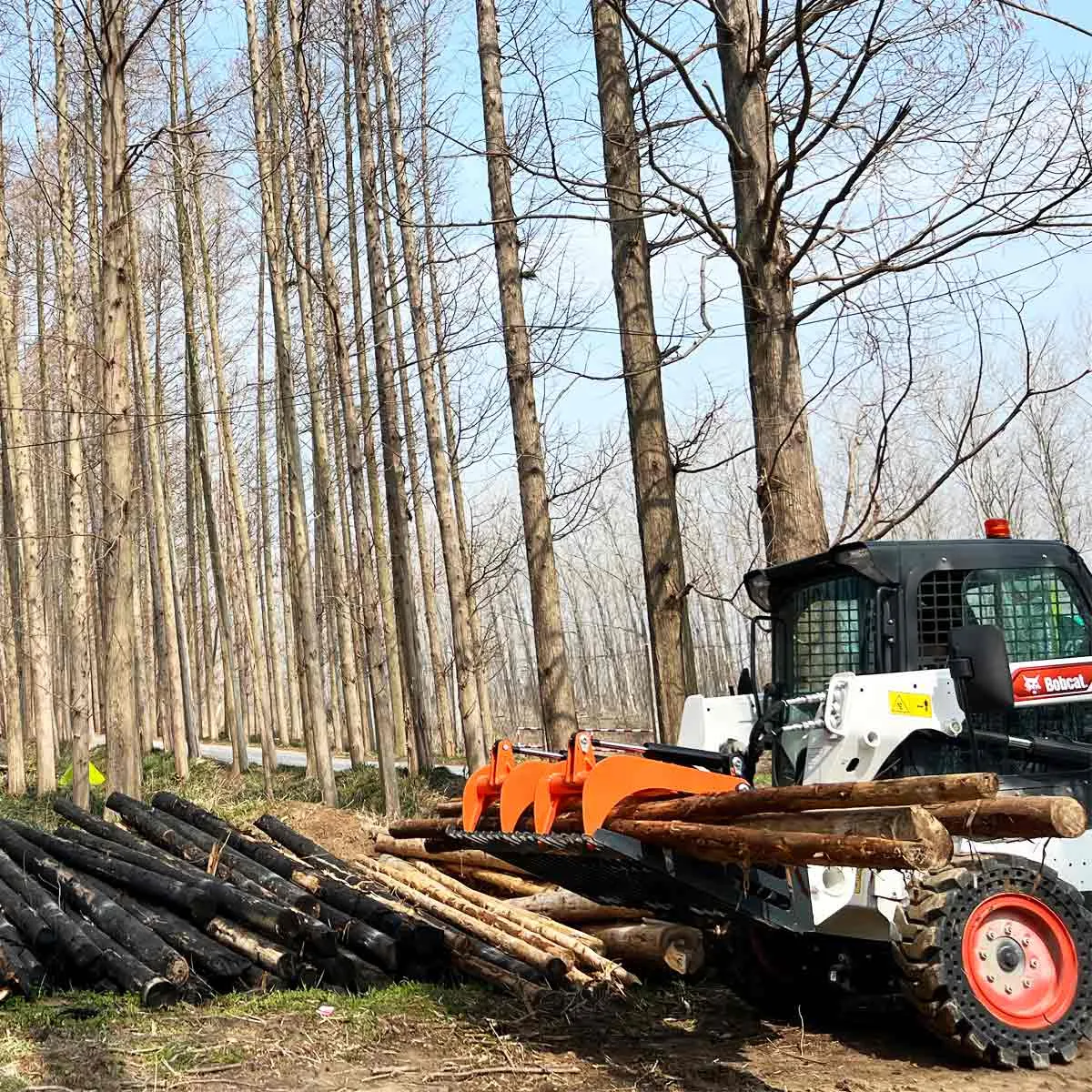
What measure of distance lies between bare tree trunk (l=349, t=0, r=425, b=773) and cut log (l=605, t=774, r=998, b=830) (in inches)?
511

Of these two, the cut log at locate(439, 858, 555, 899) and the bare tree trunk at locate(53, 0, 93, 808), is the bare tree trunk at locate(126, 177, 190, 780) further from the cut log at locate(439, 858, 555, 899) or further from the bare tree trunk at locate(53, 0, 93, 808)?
the cut log at locate(439, 858, 555, 899)

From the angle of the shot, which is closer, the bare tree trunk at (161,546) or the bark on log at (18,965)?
the bark on log at (18,965)

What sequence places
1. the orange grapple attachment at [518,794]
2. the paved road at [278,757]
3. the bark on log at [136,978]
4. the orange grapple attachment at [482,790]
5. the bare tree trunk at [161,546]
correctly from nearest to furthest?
the orange grapple attachment at [518,794], the orange grapple attachment at [482,790], the bark on log at [136,978], the bare tree trunk at [161,546], the paved road at [278,757]

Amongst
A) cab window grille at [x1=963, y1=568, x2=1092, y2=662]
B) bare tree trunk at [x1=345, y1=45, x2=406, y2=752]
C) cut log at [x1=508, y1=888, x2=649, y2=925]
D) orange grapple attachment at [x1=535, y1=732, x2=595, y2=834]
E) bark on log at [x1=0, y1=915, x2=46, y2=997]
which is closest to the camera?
orange grapple attachment at [x1=535, y1=732, x2=595, y2=834]

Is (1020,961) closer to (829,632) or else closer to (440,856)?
(829,632)

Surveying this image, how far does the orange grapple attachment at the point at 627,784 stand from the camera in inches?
227

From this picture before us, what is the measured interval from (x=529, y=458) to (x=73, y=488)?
362 inches

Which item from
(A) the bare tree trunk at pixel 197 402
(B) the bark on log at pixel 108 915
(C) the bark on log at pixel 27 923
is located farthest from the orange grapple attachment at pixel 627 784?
(A) the bare tree trunk at pixel 197 402

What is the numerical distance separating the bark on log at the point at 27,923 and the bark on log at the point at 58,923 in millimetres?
40

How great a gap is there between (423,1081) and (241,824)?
23.1ft

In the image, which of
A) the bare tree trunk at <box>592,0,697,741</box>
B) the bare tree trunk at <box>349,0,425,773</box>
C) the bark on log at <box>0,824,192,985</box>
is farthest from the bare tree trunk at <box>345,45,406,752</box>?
the bark on log at <box>0,824,192,985</box>

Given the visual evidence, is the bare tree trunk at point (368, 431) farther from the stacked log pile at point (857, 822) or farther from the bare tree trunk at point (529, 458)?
the stacked log pile at point (857, 822)

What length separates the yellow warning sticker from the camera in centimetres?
575

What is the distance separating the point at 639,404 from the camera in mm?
11047
